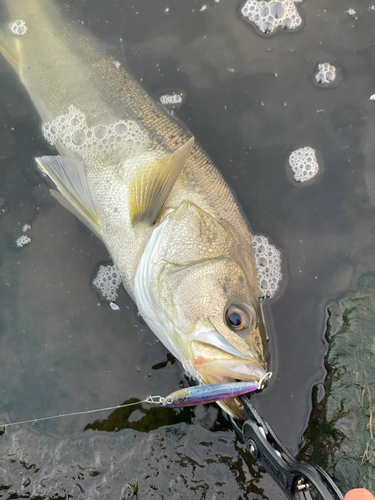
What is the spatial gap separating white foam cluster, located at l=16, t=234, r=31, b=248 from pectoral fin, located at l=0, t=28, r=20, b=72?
1354 millimetres

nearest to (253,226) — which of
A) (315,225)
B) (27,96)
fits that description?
(315,225)

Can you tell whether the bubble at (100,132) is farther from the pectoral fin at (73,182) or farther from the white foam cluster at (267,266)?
the white foam cluster at (267,266)

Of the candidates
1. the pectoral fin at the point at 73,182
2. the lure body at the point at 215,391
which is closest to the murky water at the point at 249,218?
the pectoral fin at the point at 73,182

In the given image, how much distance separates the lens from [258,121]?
2742mm

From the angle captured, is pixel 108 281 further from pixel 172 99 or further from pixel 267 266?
pixel 172 99

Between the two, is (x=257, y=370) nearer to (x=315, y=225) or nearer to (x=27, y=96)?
(x=315, y=225)

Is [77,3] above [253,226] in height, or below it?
above

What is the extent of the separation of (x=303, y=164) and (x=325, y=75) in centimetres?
79

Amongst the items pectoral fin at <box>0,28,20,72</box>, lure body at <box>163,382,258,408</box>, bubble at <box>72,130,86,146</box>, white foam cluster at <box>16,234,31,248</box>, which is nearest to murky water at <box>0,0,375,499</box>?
white foam cluster at <box>16,234,31,248</box>

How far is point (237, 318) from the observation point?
5.85ft

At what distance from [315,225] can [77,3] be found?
9.00ft

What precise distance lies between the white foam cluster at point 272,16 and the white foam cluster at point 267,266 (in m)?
1.81

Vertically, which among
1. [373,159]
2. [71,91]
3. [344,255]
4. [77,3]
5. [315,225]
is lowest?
[344,255]

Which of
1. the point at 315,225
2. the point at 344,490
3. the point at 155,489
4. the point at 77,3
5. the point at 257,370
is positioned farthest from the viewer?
the point at 77,3
